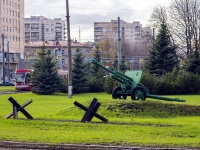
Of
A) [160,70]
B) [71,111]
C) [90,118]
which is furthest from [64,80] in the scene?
[90,118]

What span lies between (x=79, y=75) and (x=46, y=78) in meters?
4.40

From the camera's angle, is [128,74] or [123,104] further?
[128,74]

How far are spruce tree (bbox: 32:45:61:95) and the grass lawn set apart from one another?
28903 millimetres

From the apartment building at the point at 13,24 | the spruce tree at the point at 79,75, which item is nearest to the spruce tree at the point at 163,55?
the spruce tree at the point at 79,75

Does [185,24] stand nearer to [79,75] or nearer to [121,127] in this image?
[79,75]

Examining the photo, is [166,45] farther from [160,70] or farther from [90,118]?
[90,118]

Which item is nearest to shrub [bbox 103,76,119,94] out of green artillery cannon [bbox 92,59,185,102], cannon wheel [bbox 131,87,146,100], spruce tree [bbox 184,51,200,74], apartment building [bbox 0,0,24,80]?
spruce tree [bbox 184,51,200,74]

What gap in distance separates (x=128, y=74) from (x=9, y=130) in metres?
12.2

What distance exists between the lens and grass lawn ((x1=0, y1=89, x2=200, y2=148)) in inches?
592

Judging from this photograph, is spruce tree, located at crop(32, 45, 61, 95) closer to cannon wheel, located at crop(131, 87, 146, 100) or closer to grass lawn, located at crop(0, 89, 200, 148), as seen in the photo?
cannon wheel, located at crop(131, 87, 146, 100)

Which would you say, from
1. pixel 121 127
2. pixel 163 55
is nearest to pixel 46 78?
pixel 163 55

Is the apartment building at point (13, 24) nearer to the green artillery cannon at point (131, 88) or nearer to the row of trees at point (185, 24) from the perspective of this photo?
the row of trees at point (185, 24)

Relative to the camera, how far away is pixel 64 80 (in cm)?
5619

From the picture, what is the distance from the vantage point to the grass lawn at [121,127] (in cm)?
1503
